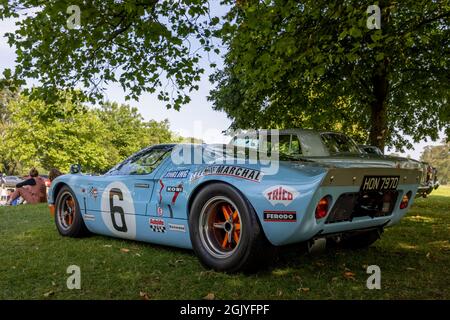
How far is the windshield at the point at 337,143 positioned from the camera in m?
9.04

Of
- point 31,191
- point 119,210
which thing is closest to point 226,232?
point 119,210

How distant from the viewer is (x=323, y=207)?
357 centimetres

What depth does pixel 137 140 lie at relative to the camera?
57500mm

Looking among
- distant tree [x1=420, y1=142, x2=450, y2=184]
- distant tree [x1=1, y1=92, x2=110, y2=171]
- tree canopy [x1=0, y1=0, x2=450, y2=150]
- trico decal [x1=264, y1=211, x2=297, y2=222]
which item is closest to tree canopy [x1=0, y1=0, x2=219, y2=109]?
tree canopy [x1=0, y1=0, x2=450, y2=150]

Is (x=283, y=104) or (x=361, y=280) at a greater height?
(x=283, y=104)

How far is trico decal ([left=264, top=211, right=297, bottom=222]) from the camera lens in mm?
3451

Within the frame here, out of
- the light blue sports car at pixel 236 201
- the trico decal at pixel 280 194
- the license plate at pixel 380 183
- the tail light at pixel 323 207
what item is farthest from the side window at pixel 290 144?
the trico decal at pixel 280 194

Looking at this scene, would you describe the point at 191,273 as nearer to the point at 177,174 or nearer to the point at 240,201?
the point at 240,201

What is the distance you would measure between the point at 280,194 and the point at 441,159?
10583 centimetres

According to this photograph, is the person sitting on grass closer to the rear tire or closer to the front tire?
the rear tire

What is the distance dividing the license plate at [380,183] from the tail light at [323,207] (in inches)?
18.4
